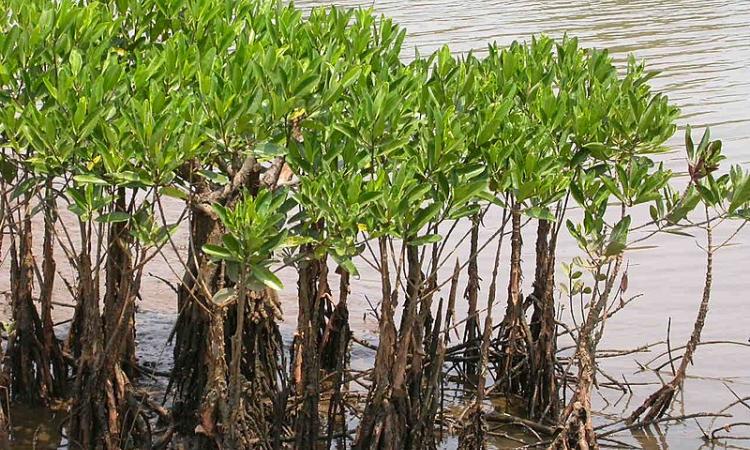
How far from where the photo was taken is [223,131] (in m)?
3.41

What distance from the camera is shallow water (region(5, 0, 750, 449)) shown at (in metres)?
5.44

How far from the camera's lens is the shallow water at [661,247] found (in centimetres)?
544

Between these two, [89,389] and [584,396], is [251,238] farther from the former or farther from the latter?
[584,396]

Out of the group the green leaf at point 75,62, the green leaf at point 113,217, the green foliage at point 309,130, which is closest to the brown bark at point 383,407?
the green foliage at point 309,130

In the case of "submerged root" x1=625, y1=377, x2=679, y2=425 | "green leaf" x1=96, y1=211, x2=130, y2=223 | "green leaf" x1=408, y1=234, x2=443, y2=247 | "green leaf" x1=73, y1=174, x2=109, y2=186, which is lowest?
"submerged root" x1=625, y1=377, x2=679, y2=425

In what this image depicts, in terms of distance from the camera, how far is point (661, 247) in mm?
7031

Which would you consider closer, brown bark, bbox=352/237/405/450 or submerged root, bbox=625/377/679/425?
brown bark, bbox=352/237/405/450

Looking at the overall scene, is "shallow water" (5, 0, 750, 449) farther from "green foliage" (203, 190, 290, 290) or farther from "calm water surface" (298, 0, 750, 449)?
"green foliage" (203, 190, 290, 290)

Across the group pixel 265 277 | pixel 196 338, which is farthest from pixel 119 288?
pixel 265 277

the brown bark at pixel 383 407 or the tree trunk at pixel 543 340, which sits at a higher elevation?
the tree trunk at pixel 543 340

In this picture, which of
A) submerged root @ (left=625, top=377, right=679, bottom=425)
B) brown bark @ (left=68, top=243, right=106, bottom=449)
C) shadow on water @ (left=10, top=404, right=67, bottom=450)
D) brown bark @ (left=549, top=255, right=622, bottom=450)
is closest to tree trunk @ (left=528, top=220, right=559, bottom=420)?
submerged root @ (left=625, top=377, right=679, bottom=425)

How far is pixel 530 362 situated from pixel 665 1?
12949mm

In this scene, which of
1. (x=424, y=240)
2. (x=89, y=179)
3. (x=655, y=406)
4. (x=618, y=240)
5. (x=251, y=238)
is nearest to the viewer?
(x=251, y=238)

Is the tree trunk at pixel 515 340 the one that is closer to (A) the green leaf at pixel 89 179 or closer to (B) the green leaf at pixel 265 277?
(B) the green leaf at pixel 265 277
